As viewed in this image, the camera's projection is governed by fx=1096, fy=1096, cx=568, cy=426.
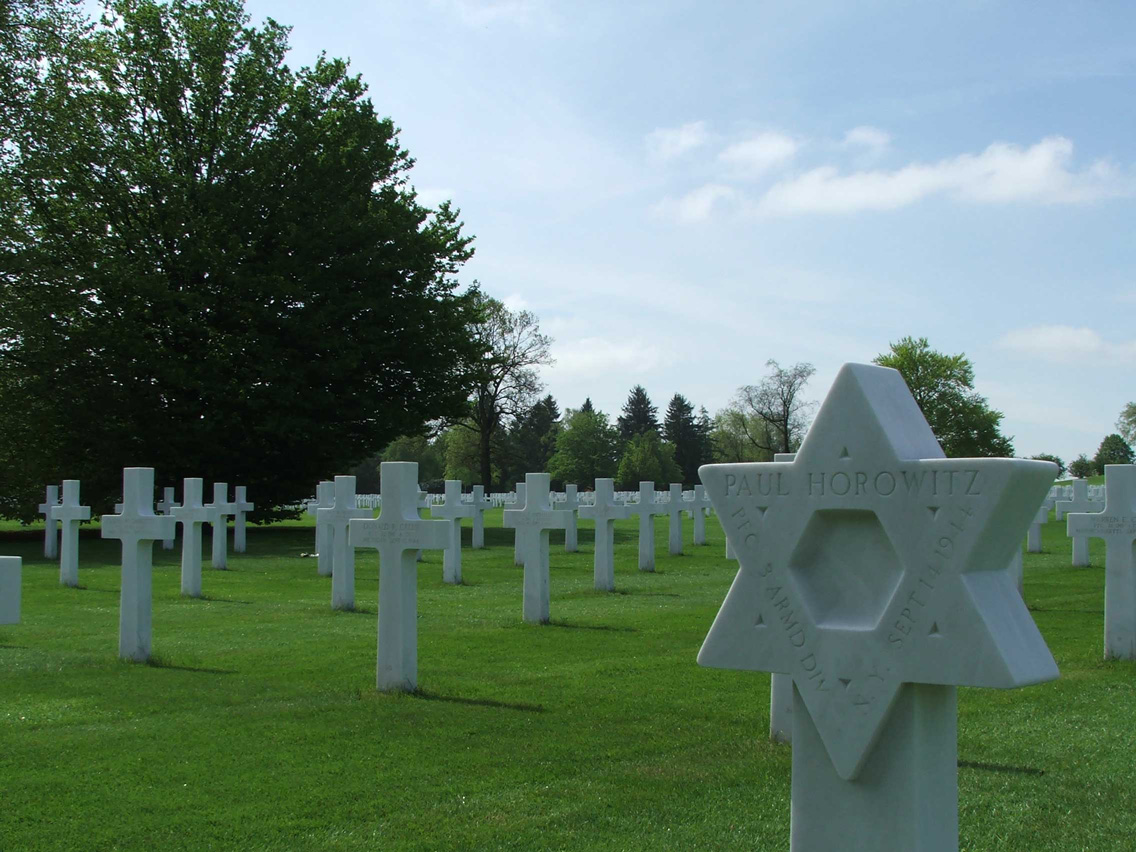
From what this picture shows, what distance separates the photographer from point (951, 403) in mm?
60750

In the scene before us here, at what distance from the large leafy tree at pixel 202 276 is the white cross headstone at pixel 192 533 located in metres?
12.4

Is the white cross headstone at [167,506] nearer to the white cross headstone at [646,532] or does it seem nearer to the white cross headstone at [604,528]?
the white cross headstone at [604,528]

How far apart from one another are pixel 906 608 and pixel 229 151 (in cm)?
3229

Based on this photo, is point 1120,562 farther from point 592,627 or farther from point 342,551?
point 342,551

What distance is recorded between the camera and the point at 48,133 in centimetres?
2819

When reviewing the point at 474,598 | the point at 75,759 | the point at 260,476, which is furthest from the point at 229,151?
the point at 75,759

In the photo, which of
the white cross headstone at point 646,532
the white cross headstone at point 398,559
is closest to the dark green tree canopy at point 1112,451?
the white cross headstone at point 646,532

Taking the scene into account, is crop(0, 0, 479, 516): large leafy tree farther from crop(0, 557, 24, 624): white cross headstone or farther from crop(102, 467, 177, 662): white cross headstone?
crop(0, 557, 24, 624): white cross headstone

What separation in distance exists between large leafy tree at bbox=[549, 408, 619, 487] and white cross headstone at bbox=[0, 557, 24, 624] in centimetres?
6765

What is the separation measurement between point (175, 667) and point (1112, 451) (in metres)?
80.8

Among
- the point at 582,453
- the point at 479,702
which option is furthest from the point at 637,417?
the point at 479,702

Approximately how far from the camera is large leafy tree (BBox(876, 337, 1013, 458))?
5919 cm

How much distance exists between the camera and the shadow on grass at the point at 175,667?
10.1 metres

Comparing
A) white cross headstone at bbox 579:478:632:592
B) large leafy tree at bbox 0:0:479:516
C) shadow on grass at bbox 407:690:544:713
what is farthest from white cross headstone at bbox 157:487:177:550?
shadow on grass at bbox 407:690:544:713
